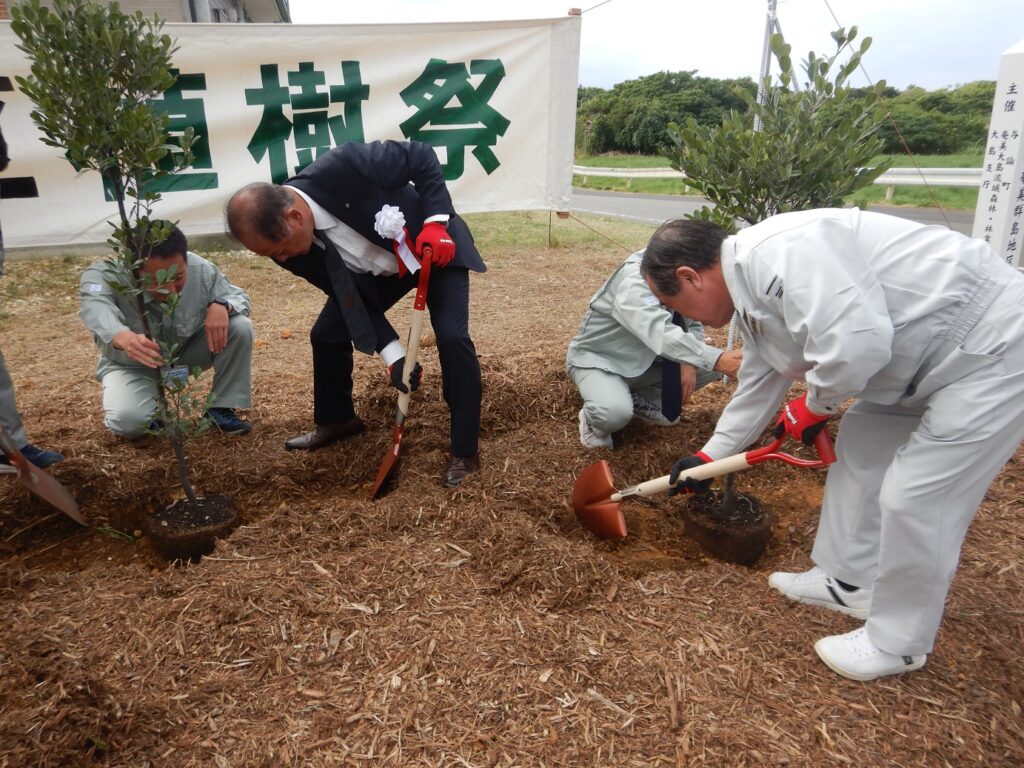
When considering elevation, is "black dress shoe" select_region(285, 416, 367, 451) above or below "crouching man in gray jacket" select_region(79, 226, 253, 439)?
below

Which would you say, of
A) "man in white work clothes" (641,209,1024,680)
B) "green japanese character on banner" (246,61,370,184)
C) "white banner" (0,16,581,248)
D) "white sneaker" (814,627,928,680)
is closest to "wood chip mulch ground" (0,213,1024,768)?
"white sneaker" (814,627,928,680)

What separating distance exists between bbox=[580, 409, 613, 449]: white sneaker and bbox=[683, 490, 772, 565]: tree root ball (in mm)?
730

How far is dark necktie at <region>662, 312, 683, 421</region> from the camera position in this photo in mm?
3395

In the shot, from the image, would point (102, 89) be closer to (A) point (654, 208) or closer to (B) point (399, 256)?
(B) point (399, 256)

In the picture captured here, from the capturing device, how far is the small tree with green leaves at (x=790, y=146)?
9.37ft

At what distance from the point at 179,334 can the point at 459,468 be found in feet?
5.80

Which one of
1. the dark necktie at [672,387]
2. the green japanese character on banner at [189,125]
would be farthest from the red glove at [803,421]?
the green japanese character on banner at [189,125]

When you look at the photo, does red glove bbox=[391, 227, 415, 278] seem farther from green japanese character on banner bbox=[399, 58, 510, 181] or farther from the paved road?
the paved road

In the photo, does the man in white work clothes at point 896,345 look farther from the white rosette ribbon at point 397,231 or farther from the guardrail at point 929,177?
the guardrail at point 929,177

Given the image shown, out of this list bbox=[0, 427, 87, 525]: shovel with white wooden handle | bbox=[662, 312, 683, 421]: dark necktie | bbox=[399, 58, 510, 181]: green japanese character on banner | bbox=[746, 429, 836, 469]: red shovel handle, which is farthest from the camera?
bbox=[399, 58, 510, 181]: green japanese character on banner

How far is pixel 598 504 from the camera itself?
2.82 metres

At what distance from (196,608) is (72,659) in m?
0.36

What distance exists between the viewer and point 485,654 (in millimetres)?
2080

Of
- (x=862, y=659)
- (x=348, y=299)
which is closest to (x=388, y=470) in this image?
(x=348, y=299)
